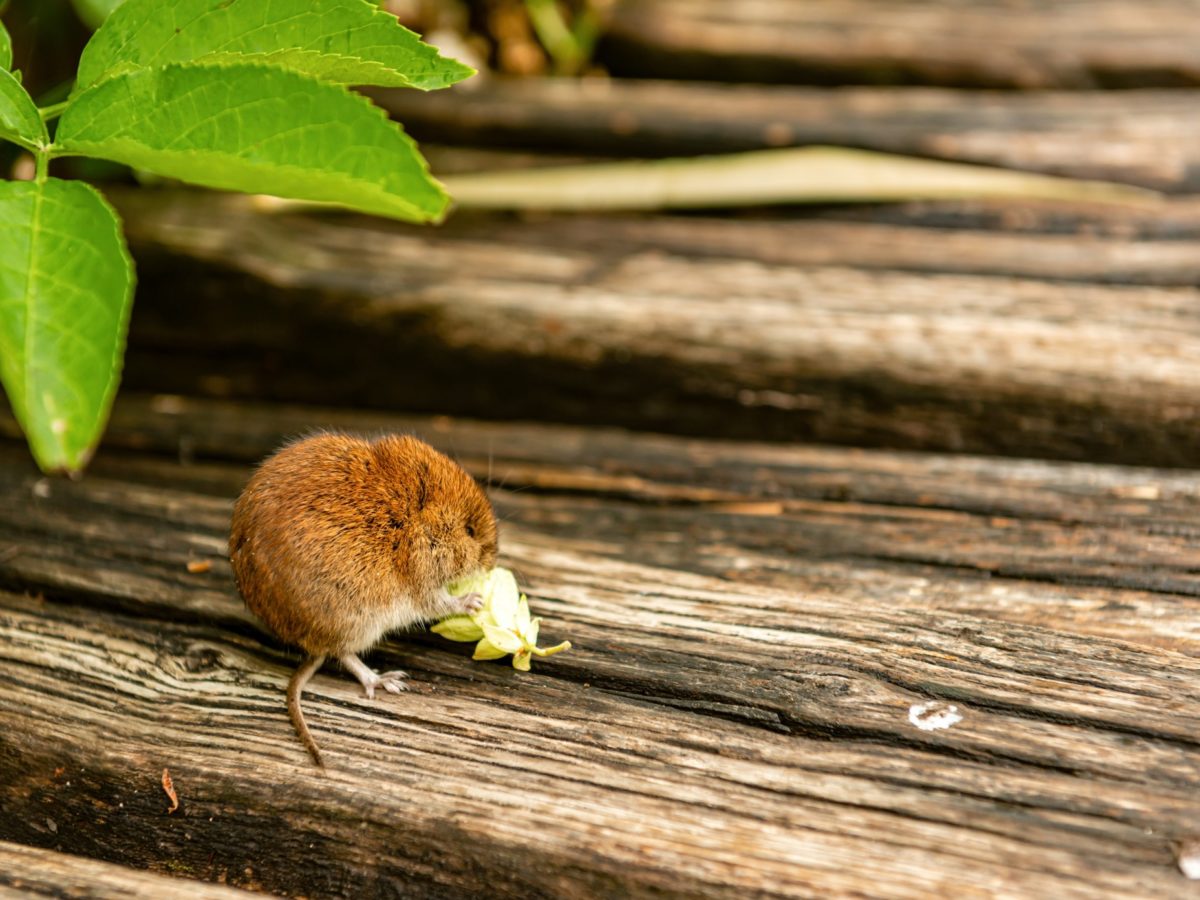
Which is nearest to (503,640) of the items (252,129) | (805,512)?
(805,512)

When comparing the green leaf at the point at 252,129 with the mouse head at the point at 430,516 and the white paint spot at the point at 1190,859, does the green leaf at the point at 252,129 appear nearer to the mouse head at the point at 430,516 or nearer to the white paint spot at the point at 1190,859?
the mouse head at the point at 430,516

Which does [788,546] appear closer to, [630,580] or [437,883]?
[630,580]

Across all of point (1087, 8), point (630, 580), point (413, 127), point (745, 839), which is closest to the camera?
point (745, 839)

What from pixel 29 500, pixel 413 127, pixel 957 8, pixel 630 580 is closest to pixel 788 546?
pixel 630 580

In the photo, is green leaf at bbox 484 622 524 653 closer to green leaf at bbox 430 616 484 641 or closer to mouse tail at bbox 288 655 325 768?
green leaf at bbox 430 616 484 641

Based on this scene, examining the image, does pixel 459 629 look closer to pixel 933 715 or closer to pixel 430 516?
pixel 430 516

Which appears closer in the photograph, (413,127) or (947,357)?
(947,357)

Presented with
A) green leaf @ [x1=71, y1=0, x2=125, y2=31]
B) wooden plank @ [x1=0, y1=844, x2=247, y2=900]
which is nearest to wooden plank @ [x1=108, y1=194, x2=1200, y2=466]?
green leaf @ [x1=71, y1=0, x2=125, y2=31]
